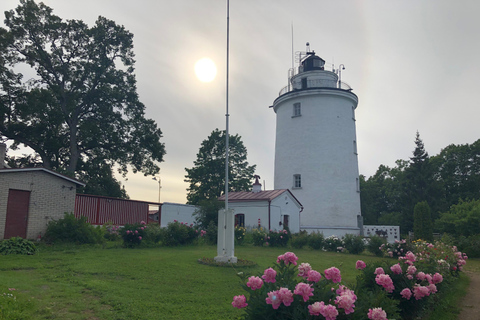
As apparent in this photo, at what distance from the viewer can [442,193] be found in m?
41.1

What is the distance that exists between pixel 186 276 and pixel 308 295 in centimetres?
595

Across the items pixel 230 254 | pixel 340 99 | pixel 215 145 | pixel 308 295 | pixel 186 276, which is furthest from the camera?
pixel 215 145

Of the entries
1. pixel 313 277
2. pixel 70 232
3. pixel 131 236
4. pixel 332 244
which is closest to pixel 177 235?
pixel 131 236

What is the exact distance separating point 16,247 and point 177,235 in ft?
23.7

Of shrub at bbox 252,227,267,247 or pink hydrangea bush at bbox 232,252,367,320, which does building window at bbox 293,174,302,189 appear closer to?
shrub at bbox 252,227,267,247

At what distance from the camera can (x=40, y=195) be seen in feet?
49.4

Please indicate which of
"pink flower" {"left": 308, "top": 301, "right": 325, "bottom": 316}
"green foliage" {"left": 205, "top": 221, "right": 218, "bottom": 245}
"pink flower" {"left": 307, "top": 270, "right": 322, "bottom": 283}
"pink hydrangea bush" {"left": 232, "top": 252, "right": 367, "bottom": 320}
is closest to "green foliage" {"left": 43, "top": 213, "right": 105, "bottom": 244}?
"green foliage" {"left": 205, "top": 221, "right": 218, "bottom": 245}

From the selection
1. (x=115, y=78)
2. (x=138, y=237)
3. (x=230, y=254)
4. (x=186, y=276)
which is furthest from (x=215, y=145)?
(x=186, y=276)

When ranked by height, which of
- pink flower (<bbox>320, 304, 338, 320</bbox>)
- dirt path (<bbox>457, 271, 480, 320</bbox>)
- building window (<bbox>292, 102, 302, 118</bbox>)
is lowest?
dirt path (<bbox>457, 271, 480, 320</bbox>)

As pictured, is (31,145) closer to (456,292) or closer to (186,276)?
(186,276)

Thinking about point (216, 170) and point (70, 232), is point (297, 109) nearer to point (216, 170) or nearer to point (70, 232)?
point (216, 170)

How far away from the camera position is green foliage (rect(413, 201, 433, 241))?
25062 mm

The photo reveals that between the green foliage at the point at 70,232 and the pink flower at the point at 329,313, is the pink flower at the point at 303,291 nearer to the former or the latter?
the pink flower at the point at 329,313

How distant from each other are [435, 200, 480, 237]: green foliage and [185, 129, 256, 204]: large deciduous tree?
65.3ft
